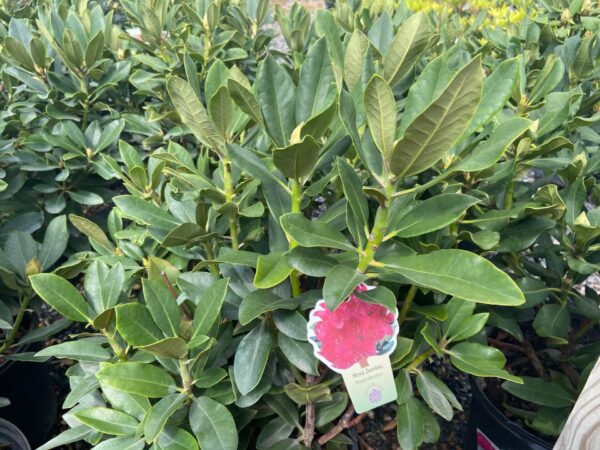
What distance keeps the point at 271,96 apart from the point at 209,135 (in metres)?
0.16

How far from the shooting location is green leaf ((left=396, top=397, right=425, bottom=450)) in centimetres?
109

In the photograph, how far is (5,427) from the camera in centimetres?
152

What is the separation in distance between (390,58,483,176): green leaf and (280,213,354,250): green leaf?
18 cm

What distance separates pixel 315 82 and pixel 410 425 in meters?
0.78

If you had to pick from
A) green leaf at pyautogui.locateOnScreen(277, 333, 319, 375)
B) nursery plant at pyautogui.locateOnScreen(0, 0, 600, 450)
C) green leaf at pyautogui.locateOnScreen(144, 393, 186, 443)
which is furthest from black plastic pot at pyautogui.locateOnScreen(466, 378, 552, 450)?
green leaf at pyautogui.locateOnScreen(144, 393, 186, 443)

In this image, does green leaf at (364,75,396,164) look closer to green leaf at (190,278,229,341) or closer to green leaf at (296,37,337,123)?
green leaf at (296,37,337,123)

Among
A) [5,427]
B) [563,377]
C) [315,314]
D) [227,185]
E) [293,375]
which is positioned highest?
[227,185]

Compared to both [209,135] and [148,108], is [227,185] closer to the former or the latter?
[209,135]

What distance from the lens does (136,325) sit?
2.97 feet

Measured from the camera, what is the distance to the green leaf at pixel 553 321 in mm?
1300

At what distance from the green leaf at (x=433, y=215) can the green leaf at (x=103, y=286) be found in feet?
2.03

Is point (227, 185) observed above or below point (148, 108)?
above

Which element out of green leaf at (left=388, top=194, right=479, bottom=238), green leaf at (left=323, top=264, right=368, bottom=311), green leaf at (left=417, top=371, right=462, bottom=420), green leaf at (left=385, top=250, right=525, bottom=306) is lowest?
green leaf at (left=417, top=371, right=462, bottom=420)

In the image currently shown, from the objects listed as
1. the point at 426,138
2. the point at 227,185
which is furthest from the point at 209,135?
the point at 426,138
